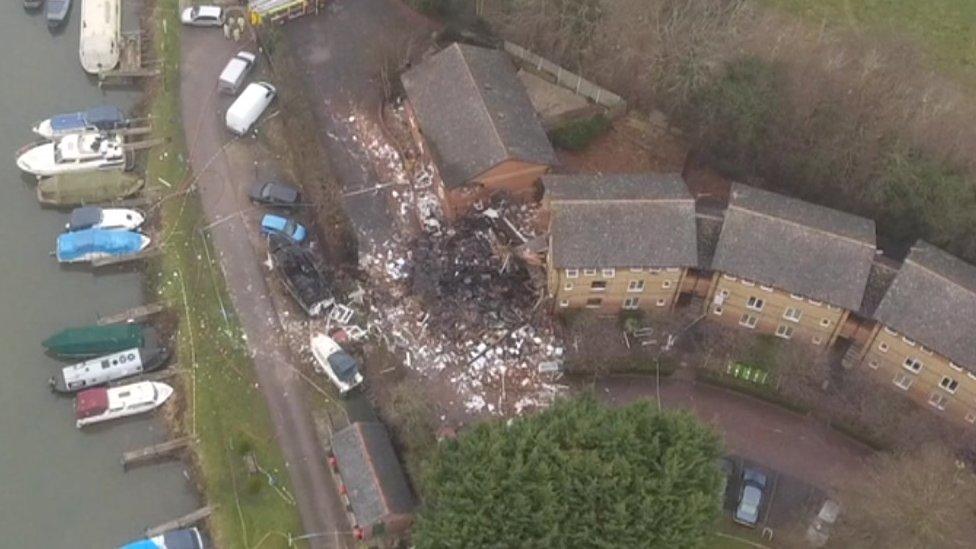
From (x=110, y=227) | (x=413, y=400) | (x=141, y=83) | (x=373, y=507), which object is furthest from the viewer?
(x=141, y=83)

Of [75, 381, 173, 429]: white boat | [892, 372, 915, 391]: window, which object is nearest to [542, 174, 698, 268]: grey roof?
[892, 372, 915, 391]: window

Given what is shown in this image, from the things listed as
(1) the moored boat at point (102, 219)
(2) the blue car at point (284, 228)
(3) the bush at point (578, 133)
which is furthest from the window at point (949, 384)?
(1) the moored boat at point (102, 219)

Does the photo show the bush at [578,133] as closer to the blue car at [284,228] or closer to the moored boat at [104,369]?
the blue car at [284,228]

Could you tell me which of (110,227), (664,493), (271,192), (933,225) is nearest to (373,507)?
(664,493)

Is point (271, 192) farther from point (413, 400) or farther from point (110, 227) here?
point (413, 400)

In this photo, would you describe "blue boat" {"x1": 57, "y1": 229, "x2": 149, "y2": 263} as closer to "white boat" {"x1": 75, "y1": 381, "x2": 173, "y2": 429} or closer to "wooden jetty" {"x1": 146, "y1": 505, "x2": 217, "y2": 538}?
"white boat" {"x1": 75, "y1": 381, "x2": 173, "y2": 429}

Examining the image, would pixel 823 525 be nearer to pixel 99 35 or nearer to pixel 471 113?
pixel 471 113
